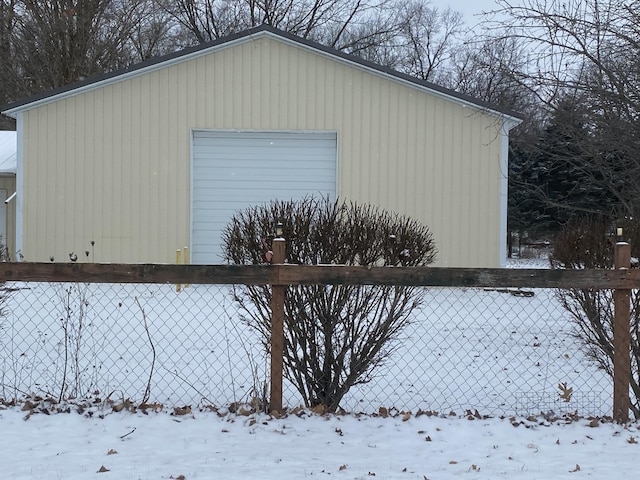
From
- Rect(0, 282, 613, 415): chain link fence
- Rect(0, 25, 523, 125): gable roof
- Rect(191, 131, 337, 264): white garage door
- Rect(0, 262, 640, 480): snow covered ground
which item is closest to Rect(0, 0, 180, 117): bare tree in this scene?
Rect(0, 25, 523, 125): gable roof

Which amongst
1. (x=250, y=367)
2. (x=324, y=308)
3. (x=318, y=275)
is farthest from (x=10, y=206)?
(x=318, y=275)

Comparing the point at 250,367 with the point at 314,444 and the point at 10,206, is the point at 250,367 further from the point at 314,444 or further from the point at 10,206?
the point at 10,206

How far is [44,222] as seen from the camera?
1502 cm

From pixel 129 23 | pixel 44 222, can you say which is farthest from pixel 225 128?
pixel 129 23

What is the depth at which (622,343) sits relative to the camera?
4.86 metres

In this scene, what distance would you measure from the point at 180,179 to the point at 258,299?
10.2 meters

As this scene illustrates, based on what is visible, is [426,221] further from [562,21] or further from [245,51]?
[562,21]

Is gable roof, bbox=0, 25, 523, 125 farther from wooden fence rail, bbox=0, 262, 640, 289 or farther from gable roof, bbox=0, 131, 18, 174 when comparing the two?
wooden fence rail, bbox=0, 262, 640, 289

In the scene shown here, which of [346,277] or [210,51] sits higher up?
[210,51]

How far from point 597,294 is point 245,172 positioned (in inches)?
416

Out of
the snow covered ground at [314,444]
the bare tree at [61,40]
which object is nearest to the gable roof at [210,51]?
the snow covered ground at [314,444]

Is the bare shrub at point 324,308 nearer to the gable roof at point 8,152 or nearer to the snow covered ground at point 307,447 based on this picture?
the snow covered ground at point 307,447

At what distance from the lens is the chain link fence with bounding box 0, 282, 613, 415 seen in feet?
19.4

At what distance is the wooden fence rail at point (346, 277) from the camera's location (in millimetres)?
4840
